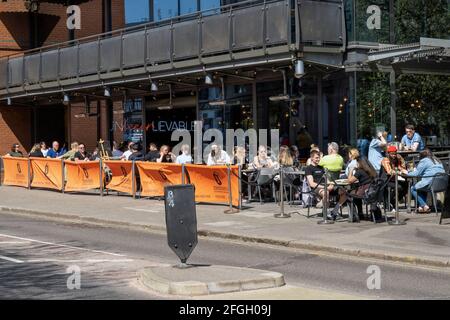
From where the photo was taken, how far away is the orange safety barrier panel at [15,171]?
2466 centimetres

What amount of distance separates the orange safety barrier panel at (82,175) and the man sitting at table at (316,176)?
8.08 metres

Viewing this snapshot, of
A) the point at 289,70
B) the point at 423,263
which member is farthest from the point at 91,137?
the point at 423,263

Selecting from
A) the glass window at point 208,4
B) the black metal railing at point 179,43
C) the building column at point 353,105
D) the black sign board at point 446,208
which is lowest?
the black sign board at point 446,208

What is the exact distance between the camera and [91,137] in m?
32.9

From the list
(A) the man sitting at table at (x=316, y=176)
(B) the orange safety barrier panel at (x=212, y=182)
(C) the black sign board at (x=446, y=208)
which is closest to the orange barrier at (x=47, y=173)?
(B) the orange safety barrier panel at (x=212, y=182)

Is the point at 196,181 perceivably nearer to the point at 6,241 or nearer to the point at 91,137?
the point at 6,241

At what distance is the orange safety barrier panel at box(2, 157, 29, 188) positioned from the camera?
80.9 feet

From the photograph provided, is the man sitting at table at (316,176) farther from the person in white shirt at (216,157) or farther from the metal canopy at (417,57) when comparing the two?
the person in white shirt at (216,157)

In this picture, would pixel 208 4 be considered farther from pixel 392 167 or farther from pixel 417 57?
pixel 392 167

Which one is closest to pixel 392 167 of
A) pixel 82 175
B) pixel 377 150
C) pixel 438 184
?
pixel 438 184

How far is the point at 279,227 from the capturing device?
46.1ft

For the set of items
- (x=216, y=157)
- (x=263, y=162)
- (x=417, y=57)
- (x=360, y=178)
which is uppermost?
(x=417, y=57)

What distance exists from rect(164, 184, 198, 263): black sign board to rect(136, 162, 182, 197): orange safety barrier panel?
374 inches

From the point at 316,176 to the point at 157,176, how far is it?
5678 millimetres
